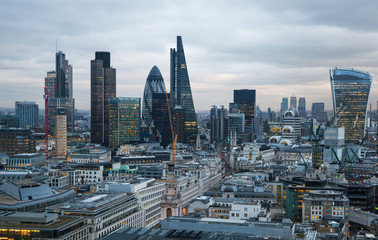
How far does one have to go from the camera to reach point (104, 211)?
102625mm

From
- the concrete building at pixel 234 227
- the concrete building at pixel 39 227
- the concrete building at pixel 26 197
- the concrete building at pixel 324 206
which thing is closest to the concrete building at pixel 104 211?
the concrete building at pixel 39 227

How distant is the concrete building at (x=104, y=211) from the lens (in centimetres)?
9850

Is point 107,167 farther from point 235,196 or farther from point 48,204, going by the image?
point 48,204

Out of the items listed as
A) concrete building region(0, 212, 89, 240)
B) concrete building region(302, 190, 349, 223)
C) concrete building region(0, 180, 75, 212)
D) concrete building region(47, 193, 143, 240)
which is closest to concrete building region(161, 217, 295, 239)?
concrete building region(47, 193, 143, 240)

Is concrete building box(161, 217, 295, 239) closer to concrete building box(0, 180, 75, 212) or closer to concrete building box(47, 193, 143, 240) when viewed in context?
concrete building box(47, 193, 143, 240)

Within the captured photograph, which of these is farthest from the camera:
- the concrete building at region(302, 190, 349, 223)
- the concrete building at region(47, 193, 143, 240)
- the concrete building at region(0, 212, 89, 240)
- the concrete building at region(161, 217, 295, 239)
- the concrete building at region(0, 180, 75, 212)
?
the concrete building at region(302, 190, 349, 223)

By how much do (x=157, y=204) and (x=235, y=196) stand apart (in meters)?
20.2

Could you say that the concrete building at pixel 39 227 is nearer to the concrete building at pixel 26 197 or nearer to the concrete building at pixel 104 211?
the concrete building at pixel 104 211

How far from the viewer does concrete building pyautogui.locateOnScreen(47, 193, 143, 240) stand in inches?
3878

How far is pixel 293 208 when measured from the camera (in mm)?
131625

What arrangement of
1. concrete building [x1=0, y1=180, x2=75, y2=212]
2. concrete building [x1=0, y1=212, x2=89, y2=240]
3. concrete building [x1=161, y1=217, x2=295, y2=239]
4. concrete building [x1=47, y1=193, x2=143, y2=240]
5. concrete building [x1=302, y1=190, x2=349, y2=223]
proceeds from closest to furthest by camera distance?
1. concrete building [x1=0, y1=212, x2=89, y2=240]
2. concrete building [x1=161, y1=217, x2=295, y2=239]
3. concrete building [x1=47, y1=193, x2=143, y2=240]
4. concrete building [x1=0, y1=180, x2=75, y2=212]
5. concrete building [x1=302, y1=190, x2=349, y2=223]

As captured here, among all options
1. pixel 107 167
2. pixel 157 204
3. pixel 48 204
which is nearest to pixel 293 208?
pixel 157 204

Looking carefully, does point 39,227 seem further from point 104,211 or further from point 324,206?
point 324,206

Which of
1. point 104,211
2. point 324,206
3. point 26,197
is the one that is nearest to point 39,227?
point 104,211
